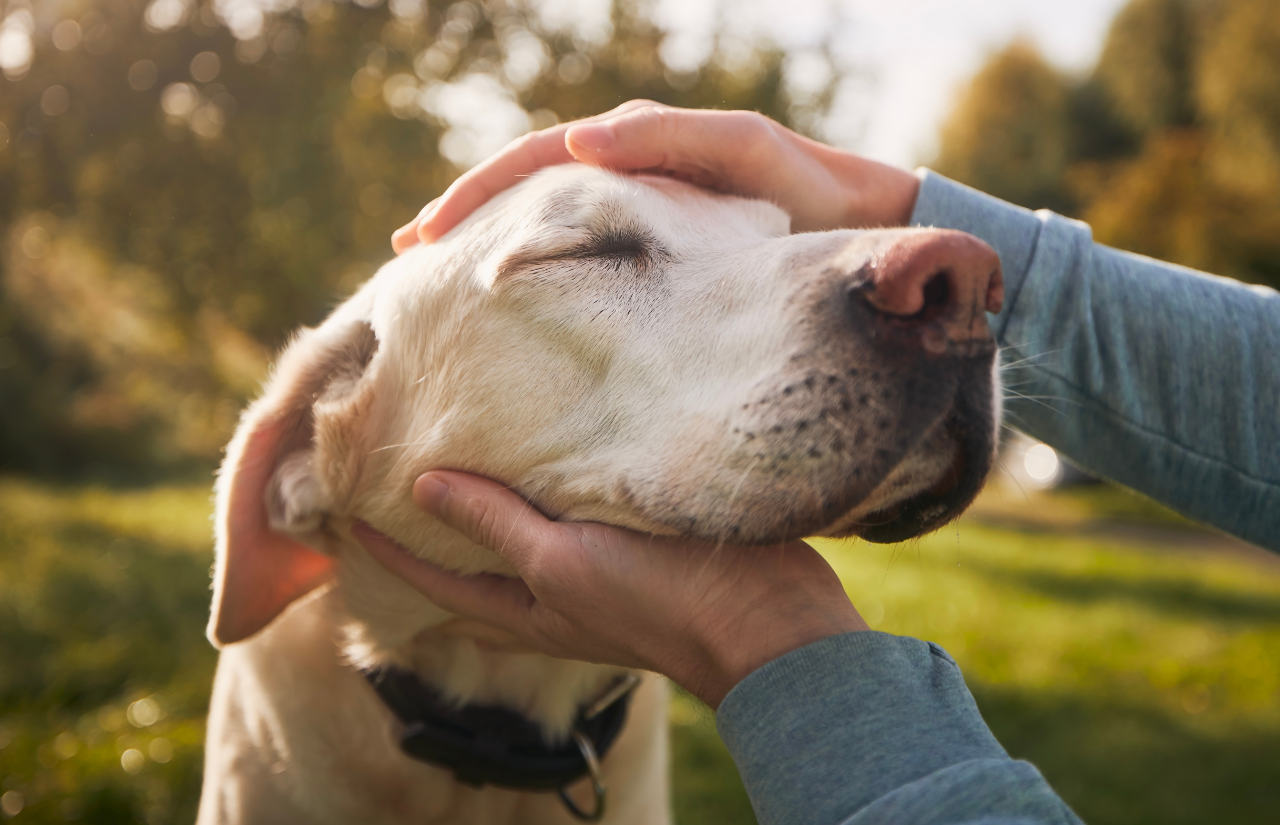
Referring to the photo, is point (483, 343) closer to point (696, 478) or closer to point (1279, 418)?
point (696, 478)

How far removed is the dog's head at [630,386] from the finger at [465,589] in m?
0.04

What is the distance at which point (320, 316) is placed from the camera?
1132 centimetres

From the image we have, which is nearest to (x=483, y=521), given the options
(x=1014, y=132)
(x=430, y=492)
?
(x=430, y=492)

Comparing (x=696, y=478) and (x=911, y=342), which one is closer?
(x=911, y=342)

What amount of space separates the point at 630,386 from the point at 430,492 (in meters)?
0.50

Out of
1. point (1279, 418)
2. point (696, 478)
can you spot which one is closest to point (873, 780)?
point (696, 478)

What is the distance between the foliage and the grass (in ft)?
24.2

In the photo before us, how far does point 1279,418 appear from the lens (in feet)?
6.77

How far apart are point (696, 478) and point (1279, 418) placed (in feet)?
5.27

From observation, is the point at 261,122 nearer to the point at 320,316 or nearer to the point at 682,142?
the point at 320,316

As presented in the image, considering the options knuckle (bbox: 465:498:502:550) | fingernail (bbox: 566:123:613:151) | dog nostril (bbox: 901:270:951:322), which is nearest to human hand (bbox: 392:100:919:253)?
fingernail (bbox: 566:123:613:151)

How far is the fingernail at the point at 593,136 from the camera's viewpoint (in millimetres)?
1909


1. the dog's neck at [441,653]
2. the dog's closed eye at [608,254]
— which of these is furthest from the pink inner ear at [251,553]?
the dog's closed eye at [608,254]

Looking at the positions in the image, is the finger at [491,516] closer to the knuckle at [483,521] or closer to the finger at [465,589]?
the knuckle at [483,521]
